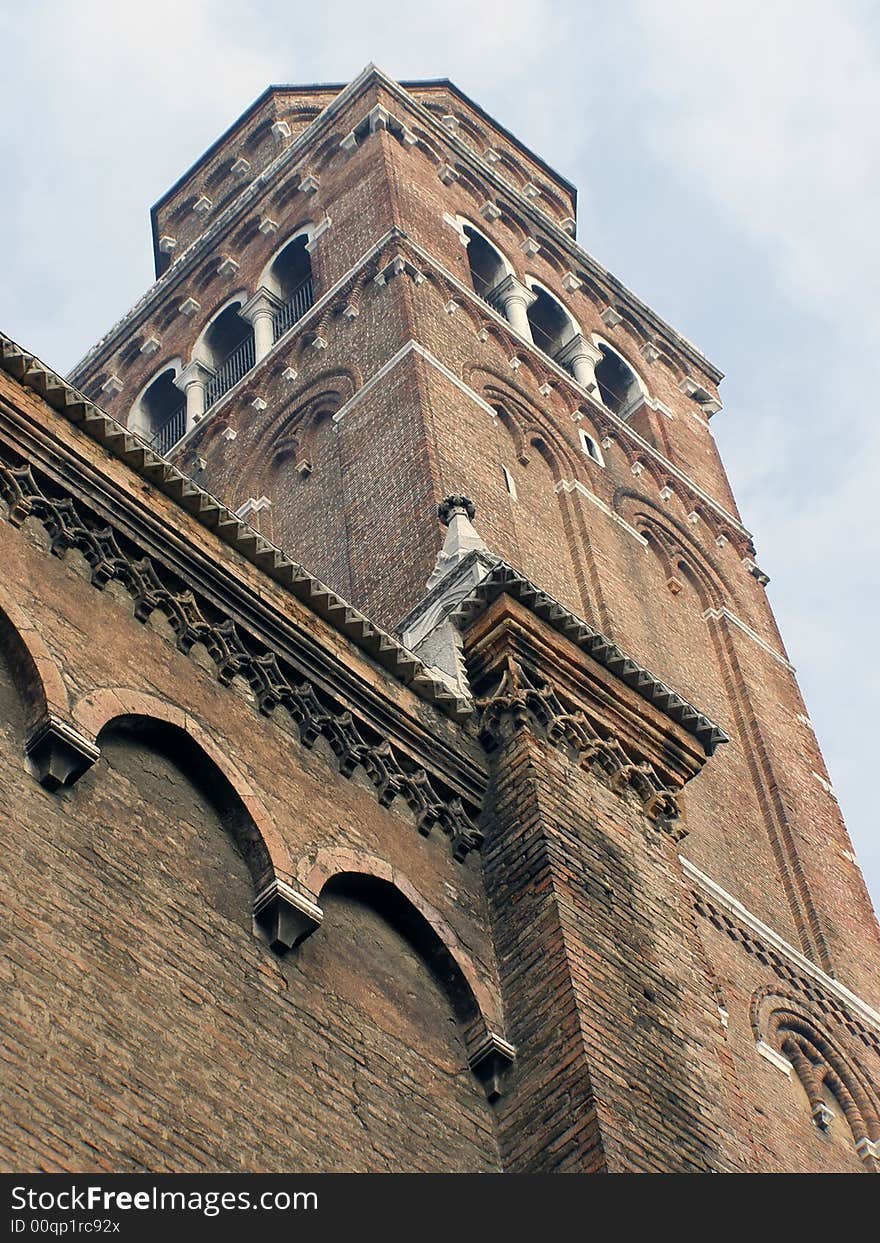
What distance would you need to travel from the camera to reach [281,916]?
466 inches

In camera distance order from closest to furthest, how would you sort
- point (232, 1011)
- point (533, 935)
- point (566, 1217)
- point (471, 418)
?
point (566, 1217), point (232, 1011), point (533, 935), point (471, 418)

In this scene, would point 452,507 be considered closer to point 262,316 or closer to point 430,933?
point 430,933

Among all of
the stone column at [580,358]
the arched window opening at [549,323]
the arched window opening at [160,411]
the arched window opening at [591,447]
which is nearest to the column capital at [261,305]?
the arched window opening at [160,411]

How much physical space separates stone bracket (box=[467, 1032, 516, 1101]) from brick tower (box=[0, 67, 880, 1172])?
0.02 metres

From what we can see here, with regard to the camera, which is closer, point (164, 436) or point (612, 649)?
point (612, 649)

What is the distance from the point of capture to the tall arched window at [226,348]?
95.4ft

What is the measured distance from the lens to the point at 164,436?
2955 centimetres

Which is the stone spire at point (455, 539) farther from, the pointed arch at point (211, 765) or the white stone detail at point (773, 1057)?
the white stone detail at point (773, 1057)

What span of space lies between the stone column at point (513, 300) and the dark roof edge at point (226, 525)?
1471cm

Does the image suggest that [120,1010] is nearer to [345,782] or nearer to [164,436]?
[345,782]

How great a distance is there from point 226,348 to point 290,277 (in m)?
1.33

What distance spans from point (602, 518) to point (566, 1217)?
51.7ft

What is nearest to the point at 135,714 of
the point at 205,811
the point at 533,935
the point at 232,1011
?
the point at 205,811

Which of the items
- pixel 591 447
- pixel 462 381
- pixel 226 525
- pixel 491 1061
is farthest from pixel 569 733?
pixel 591 447
